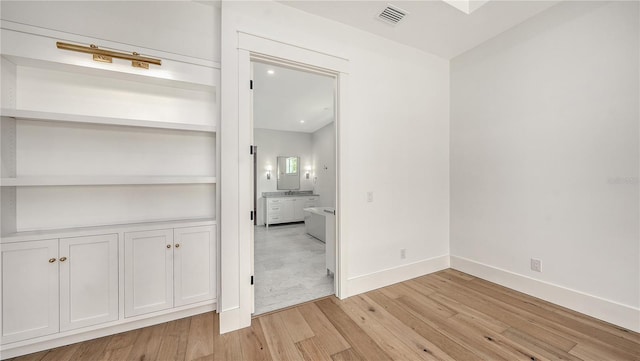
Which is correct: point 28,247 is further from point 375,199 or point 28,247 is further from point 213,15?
point 375,199

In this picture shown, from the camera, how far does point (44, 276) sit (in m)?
1.60

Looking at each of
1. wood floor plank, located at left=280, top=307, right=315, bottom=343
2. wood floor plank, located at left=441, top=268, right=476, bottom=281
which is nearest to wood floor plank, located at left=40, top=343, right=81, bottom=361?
wood floor plank, located at left=280, top=307, right=315, bottom=343

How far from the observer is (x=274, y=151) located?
23.9ft

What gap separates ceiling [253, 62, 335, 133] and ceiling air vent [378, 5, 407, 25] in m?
0.77

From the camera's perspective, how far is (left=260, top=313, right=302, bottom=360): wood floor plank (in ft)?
5.26

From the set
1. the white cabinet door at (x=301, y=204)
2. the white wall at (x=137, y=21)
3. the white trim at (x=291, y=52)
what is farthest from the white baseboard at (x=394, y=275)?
the white cabinet door at (x=301, y=204)

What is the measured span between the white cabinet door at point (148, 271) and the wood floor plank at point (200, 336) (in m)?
0.28

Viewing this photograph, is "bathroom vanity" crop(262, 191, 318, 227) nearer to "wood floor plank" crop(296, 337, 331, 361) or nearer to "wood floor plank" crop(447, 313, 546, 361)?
"wood floor plank" crop(296, 337, 331, 361)

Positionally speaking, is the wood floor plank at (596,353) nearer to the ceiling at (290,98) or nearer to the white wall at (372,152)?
the white wall at (372,152)

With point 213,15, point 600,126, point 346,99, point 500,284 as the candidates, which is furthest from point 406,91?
point 500,284

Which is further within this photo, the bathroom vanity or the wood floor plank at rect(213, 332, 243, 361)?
the bathroom vanity

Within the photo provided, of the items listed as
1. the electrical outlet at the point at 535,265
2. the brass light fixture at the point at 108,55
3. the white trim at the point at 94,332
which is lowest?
the white trim at the point at 94,332

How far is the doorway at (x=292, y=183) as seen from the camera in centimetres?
265

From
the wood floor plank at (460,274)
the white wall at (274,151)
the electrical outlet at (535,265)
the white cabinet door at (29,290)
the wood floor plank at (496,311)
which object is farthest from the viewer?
the white wall at (274,151)
